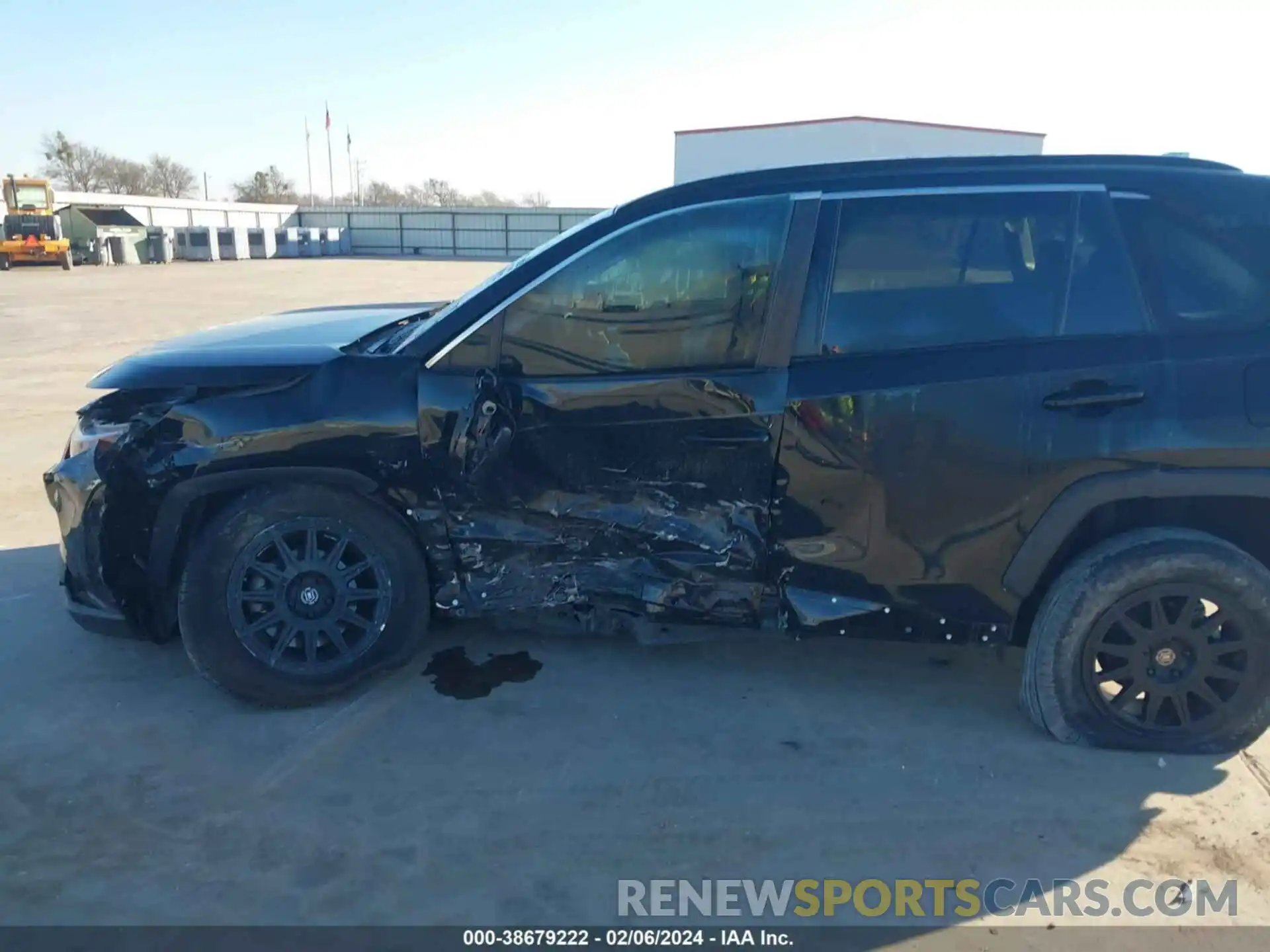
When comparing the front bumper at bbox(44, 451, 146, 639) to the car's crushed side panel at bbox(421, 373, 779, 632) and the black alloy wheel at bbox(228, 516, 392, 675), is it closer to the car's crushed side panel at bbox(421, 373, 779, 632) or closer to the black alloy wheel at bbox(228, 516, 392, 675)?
the black alloy wheel at bbox(228, 516, 392, 675)

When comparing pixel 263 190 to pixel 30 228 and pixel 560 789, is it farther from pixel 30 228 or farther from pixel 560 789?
pixel 560 789

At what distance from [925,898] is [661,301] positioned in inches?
82.4

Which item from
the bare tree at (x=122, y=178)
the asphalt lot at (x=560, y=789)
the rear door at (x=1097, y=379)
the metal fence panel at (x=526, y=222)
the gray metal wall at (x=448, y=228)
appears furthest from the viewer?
the bare tree at (x=122, y=178)

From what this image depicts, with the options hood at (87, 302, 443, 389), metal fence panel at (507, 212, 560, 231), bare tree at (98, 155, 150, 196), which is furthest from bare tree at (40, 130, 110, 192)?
hood at (87, 302, 443, 389)

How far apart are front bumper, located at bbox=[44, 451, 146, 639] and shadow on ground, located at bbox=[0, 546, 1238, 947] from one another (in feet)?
1.14

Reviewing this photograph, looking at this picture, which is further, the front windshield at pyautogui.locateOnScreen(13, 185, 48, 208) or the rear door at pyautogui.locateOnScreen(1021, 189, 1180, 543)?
the front windshield at pyautogui.locateOnScreen(13, 185, 48, 208)

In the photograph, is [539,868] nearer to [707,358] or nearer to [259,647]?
[259,647]

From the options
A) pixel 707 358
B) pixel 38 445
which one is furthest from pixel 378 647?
pixel 38 445

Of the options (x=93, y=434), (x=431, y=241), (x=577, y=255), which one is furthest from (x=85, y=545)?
(x=431, y=241)

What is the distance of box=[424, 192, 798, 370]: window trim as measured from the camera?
321cm

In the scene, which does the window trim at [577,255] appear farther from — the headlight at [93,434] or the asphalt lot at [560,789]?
the asphalt lot at [560,789]

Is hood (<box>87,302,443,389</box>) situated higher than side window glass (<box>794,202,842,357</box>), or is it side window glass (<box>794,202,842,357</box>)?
side window glass (<box>794,202,842,357</box>)

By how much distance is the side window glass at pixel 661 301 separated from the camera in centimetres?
317

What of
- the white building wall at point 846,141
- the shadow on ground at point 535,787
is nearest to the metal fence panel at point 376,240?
the white building wall at point 846,141
